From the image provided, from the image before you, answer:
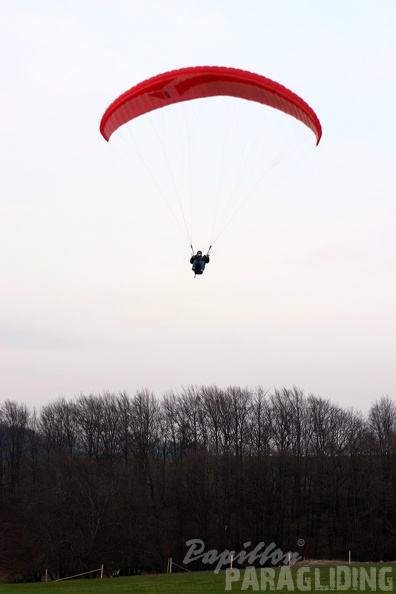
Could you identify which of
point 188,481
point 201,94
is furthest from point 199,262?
point 188,481

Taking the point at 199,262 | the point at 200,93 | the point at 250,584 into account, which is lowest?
the point at 250,584

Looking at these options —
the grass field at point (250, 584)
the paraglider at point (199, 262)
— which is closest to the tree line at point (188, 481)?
the grass field at point (250, 584)

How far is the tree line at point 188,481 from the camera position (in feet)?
154

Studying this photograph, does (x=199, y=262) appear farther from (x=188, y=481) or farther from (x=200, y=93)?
(x=188, y=481)

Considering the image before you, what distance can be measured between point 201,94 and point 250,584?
45.8 ft

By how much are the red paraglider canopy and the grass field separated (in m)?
12.3

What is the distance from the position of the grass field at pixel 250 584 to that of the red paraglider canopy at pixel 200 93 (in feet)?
40.2

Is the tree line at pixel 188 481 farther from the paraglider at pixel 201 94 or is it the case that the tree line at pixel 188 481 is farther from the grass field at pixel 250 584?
the paraglider at pixel 201 94

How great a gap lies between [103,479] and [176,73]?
1352 inches

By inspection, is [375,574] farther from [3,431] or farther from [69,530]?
[3,431]

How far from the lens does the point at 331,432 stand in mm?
67062

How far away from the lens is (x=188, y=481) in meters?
61.0

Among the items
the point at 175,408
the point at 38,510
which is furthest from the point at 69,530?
the point at 175,408

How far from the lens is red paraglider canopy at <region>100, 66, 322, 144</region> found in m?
21.3
